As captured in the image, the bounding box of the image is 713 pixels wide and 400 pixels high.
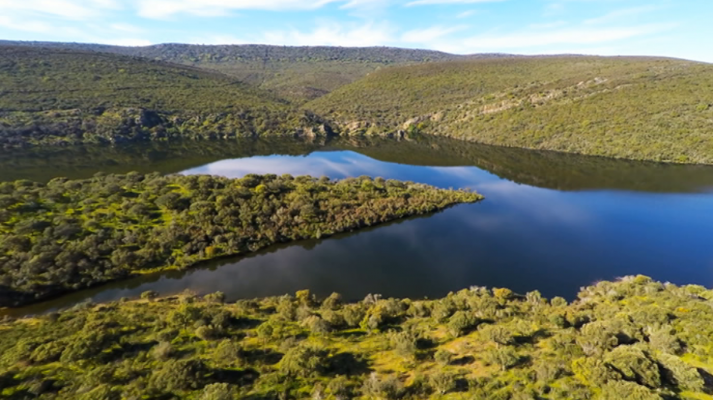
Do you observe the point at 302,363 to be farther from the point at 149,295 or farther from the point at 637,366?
the point at 149,295

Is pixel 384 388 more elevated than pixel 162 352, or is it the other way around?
pixel 384 388

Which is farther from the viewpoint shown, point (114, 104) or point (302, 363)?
point (114, 104)

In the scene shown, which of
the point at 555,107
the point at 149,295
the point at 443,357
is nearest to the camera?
the point at 443,357

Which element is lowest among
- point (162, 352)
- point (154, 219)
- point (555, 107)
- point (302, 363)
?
point (162, 352)

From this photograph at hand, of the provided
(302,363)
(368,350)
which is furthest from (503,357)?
(302,363)

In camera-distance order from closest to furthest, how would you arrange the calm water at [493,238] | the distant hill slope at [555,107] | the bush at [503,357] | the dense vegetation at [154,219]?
1. the bush at [503,357]
2. the dense vegetation at [154,219]
3. the calm water at [493,238]
4. the distant hill slope at [555,107]

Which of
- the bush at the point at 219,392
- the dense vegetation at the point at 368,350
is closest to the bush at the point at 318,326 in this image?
the dense vegetation at the point at 368,350

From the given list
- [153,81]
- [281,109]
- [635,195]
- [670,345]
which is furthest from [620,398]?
[153,81]

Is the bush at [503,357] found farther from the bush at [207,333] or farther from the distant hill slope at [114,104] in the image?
the distant hill slope at [114,104]
